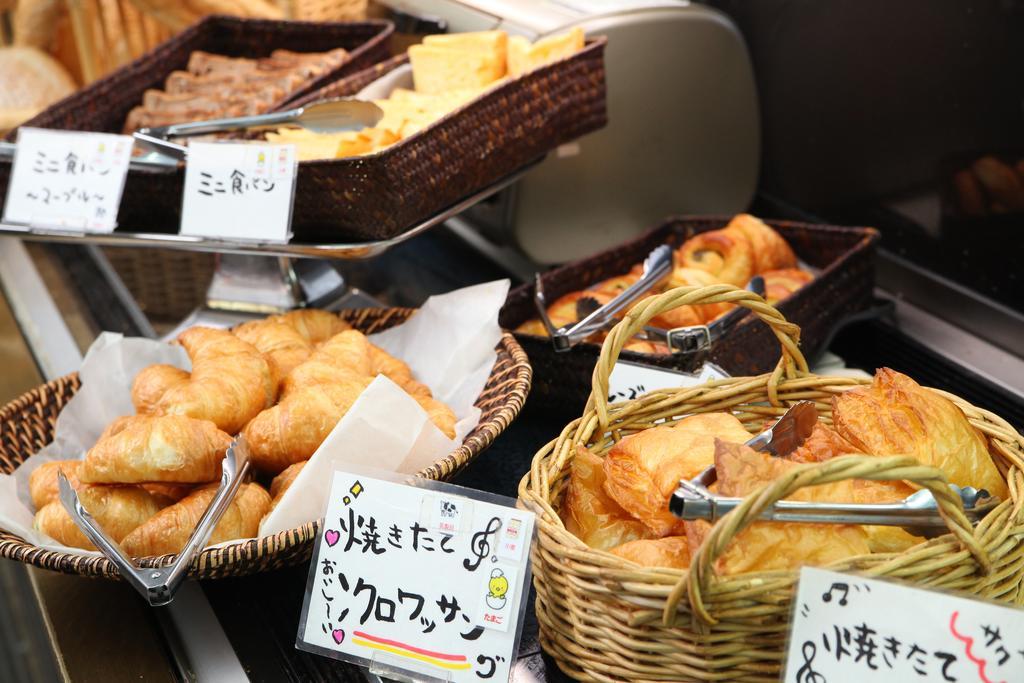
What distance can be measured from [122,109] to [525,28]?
83cm

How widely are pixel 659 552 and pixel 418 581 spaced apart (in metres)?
0.23

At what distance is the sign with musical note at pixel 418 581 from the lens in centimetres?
92

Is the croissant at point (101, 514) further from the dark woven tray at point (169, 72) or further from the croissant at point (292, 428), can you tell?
→ the dark woven tray at point (169, 72)

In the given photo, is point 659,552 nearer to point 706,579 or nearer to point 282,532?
point 706,579

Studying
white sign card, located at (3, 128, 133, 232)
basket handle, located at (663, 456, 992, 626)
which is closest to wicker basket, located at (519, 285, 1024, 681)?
basket handle, located at (663, 456, 992, 626)

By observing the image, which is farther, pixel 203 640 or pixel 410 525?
pixel 203 640

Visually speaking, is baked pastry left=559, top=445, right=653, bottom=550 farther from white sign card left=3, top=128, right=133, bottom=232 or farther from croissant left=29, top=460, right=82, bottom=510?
white sign card left=3, top=128, right=133, bottom=232

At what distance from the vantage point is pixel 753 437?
101 cm

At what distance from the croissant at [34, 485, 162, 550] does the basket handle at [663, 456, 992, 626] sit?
667 mm

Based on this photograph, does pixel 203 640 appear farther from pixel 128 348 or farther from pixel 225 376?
pixel 128 348

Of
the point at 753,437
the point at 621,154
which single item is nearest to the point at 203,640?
the point at 753,437

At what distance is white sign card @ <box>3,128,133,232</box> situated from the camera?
1.54 m

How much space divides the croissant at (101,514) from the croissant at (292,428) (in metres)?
0.14

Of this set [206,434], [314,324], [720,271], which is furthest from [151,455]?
[720,271]
